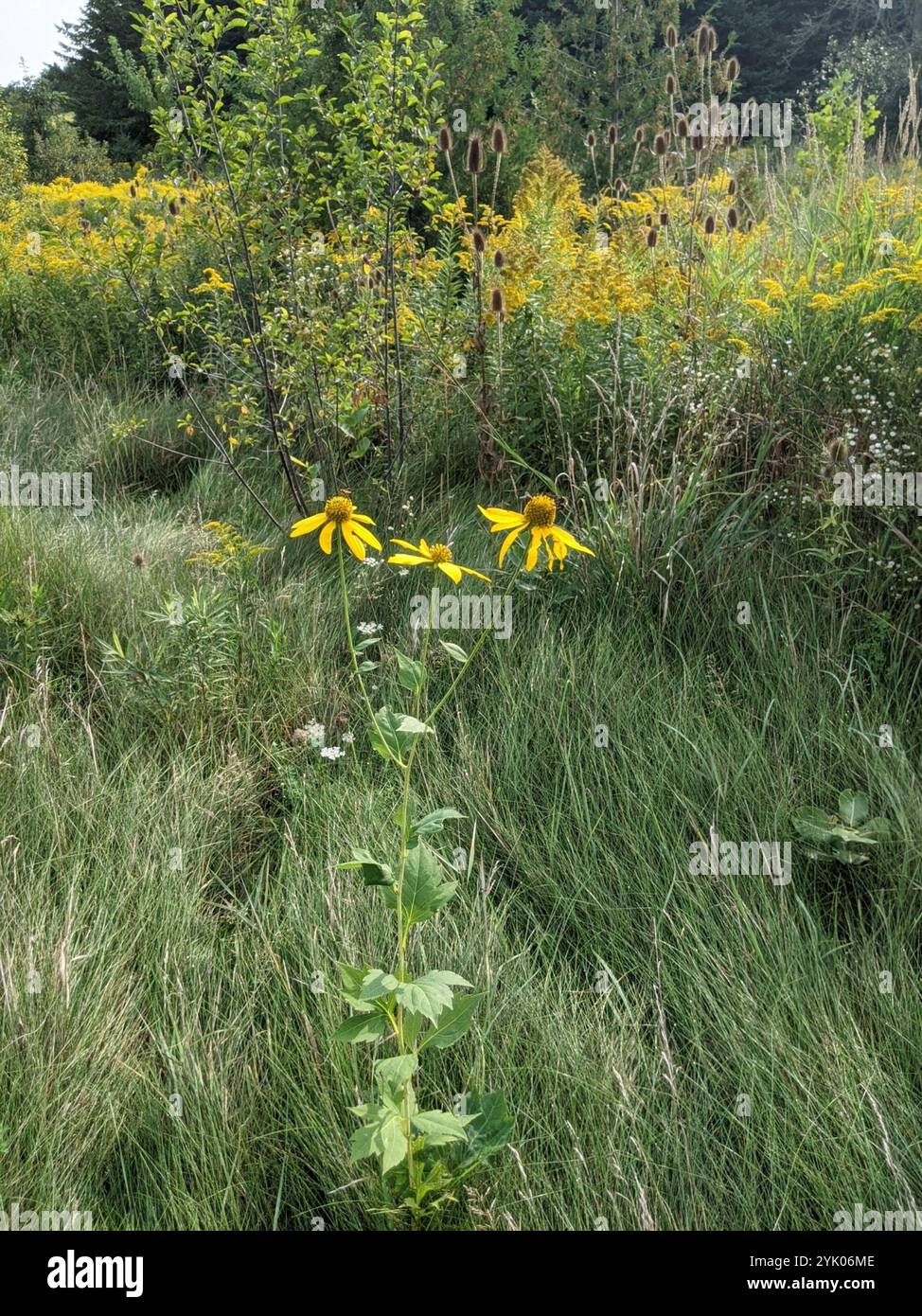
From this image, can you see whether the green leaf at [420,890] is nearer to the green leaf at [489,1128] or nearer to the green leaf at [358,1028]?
the green leaf at [358,1028]

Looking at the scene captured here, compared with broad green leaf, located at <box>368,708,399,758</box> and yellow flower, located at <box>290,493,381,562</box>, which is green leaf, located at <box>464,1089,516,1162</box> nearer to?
broad green leaf, located at <box>368,708,399,758</box>

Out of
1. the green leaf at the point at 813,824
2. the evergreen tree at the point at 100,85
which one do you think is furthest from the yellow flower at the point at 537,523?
the evergreen tree at the point at 100,85

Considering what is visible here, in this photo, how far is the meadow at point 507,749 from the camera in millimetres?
1683

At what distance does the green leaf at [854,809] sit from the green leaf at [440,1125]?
1347 mm

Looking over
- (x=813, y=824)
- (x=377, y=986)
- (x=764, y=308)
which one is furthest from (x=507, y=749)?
(x=764, y=308)

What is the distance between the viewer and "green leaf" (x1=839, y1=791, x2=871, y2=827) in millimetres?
2350

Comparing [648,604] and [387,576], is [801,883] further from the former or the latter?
[387,576]

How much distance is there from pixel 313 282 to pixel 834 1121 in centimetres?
362

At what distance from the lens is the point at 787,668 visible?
9.50 feet

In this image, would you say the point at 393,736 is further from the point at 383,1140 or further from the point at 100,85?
the point at 100,85

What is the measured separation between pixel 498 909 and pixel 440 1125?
863 mm

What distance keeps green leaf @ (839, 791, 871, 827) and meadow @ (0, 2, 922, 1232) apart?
0.02 metres

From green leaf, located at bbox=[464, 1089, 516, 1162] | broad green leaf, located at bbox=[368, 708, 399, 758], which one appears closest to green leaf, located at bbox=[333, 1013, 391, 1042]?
green leaf, located at bbox=[464, 1089, 516, 1162]

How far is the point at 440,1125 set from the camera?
1359mm
